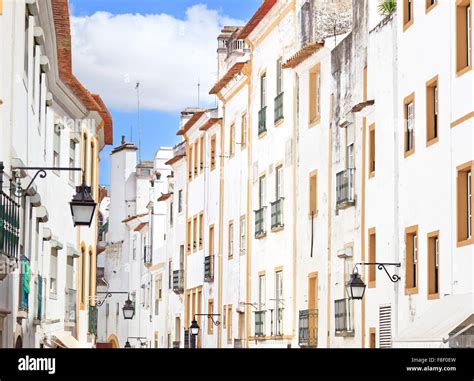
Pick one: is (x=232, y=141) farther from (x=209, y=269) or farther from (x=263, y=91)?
(x=209, y=269)

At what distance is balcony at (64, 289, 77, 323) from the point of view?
34791mm

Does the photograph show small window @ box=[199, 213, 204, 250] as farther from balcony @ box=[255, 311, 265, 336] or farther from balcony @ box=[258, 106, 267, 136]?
balcony @ box=[255, 311, 265, 336]

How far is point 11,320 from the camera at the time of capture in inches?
907

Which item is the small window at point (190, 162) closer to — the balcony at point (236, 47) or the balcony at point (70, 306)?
the balcony at point (236, 47)

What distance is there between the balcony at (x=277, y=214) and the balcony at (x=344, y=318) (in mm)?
7271

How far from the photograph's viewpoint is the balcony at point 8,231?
19.5 m

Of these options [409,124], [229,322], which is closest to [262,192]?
[229,322]

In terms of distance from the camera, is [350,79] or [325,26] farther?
[325,26]

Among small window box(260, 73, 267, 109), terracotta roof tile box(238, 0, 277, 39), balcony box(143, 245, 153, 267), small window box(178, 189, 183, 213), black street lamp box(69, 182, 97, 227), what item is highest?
terracotta roof tile box(238, 0, 277, 39)

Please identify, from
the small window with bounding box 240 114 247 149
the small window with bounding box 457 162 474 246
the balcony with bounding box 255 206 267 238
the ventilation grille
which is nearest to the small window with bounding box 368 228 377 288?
the ventilation grille

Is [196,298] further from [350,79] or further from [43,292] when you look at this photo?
[43,292]

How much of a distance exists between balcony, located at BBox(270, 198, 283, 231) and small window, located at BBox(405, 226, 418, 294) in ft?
42.6

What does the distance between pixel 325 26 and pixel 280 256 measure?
22.3 ft
